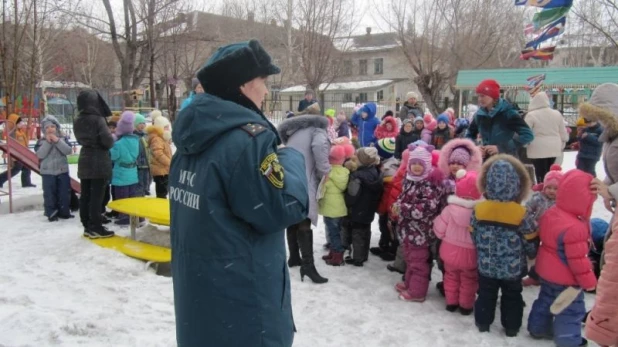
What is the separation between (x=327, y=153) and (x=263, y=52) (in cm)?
344

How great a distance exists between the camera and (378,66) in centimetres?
5088

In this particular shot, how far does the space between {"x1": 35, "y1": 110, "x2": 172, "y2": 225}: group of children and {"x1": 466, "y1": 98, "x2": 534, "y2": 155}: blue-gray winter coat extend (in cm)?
466

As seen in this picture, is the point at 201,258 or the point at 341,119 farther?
the point at 341,119

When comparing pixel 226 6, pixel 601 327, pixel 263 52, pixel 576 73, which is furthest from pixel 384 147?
pixel 226 6

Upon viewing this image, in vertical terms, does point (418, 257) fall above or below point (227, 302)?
below

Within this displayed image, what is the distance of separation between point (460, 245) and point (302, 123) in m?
2.12

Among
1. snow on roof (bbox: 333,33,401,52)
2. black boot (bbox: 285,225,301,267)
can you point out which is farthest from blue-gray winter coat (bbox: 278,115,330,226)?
snow on roof (bbox: 333,33,401,52)

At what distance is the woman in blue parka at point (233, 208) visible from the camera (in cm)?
182

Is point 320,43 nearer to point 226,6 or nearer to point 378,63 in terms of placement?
point 226,6

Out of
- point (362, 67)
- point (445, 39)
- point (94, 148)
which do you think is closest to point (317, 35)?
point (445, 39)

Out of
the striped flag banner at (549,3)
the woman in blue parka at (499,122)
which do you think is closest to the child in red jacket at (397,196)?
the woman in blue parka at (499,122)

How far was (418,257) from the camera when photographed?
15.8 feet

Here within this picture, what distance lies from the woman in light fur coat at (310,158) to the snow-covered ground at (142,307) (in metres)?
0.25

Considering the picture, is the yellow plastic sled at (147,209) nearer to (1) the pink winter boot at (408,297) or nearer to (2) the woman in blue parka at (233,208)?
(1) the pink winter boot at (408,297)
